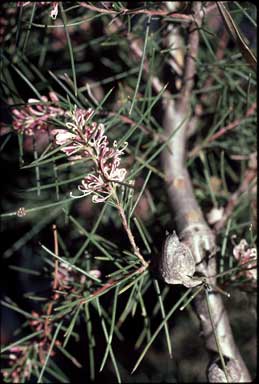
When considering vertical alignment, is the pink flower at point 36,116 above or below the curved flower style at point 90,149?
above

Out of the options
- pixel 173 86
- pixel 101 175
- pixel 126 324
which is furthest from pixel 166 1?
pixel 126 324

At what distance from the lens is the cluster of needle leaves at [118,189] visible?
38 centimetres

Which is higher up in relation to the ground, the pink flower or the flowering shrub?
the pink flower

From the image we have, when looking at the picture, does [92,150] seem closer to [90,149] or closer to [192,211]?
[90,149]

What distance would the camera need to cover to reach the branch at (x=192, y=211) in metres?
0.36

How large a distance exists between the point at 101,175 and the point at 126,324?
0.98ft

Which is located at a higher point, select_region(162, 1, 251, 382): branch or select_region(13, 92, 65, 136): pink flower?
select_region(13, 92, 65, 136): pink flower

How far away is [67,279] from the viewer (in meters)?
0.39

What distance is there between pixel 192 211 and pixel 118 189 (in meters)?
0.06

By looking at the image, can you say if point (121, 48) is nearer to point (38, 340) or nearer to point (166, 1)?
point (166, 1)

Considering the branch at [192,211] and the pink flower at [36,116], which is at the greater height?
the pink flower at [36,116]

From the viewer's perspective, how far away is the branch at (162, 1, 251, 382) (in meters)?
0.36

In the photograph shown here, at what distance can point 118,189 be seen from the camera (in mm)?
357

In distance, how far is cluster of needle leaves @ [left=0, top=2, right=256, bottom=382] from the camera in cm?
38
